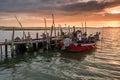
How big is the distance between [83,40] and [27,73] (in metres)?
23.0

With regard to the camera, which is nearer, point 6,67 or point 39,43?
point 6,67

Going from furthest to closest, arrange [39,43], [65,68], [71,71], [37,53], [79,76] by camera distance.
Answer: [39,43] < [37,53] < [65,68] < [71,71] < [79,76]

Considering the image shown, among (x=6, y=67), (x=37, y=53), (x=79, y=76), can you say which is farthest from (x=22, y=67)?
(x=37, y=53)

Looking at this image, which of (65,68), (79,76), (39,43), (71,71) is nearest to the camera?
(79,76)

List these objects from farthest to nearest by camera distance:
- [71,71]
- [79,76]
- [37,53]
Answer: [37,53]
[71,71]
[79,76]

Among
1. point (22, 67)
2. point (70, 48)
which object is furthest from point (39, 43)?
point (22, 67)

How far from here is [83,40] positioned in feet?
153

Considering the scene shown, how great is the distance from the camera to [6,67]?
29.7 meters

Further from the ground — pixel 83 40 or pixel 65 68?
pixel 83 40

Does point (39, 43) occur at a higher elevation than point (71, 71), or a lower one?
higher

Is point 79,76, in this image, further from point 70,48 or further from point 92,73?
point 70,48

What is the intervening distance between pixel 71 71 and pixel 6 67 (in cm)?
976

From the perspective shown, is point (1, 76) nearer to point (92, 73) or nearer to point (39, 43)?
point (92, 73)

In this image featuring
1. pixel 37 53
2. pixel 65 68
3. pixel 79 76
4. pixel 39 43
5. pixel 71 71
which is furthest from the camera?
pixel 39 43
